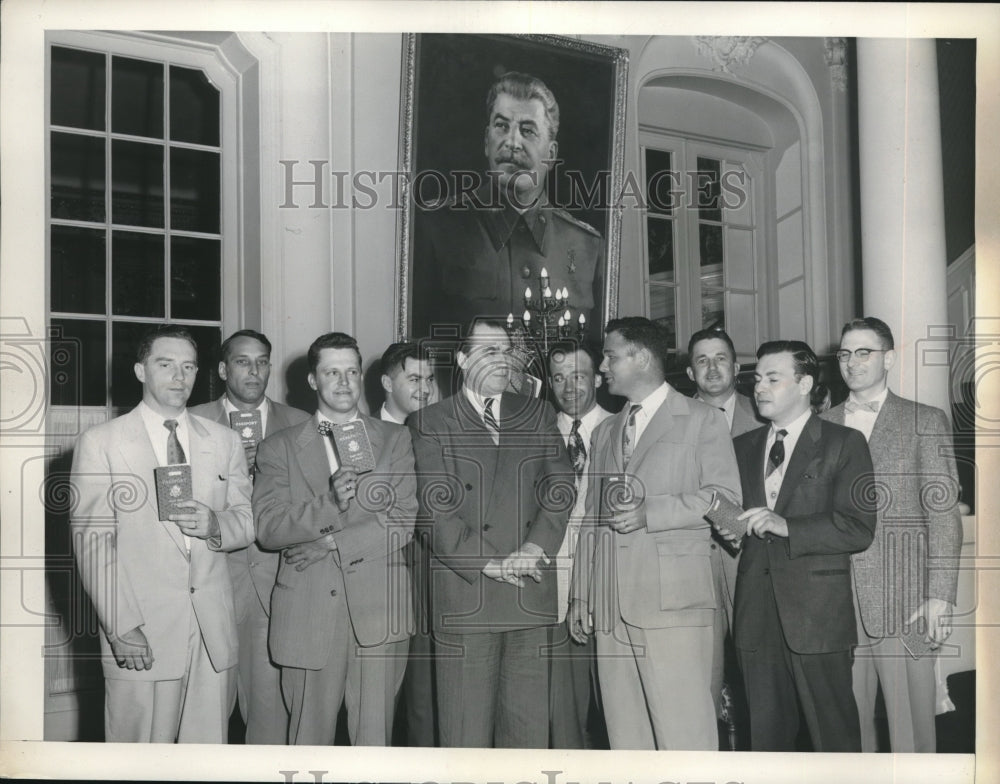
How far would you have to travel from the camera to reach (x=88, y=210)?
3.67 meters

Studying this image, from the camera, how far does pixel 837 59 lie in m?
3.74

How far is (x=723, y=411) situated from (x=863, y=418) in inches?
21.2

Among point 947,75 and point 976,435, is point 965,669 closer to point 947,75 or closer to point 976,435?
point 976,435

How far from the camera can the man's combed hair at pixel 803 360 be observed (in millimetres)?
3574

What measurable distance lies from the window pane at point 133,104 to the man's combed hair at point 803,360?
255cm

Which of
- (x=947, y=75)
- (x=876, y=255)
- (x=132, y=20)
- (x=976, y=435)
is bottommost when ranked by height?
(x=976, y=435)

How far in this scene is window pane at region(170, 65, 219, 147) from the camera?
12.2ft

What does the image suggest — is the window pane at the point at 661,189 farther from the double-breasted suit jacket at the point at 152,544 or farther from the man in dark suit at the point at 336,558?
the double-breasted suit jacket at the point at 152,544

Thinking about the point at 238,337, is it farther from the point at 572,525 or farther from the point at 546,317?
the point at 572,525

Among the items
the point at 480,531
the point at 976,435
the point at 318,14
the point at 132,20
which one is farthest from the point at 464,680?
the point at 132,20

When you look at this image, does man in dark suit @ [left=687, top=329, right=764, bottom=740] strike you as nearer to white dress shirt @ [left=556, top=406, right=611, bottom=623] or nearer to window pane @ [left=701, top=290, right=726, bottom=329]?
window pane @ [left=701, top=290, right=726, bottom=329]

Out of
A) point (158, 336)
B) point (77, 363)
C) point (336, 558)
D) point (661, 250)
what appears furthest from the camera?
point (661, 250)

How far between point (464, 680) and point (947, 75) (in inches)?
119

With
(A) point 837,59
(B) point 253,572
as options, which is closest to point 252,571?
(B) point 253,572
